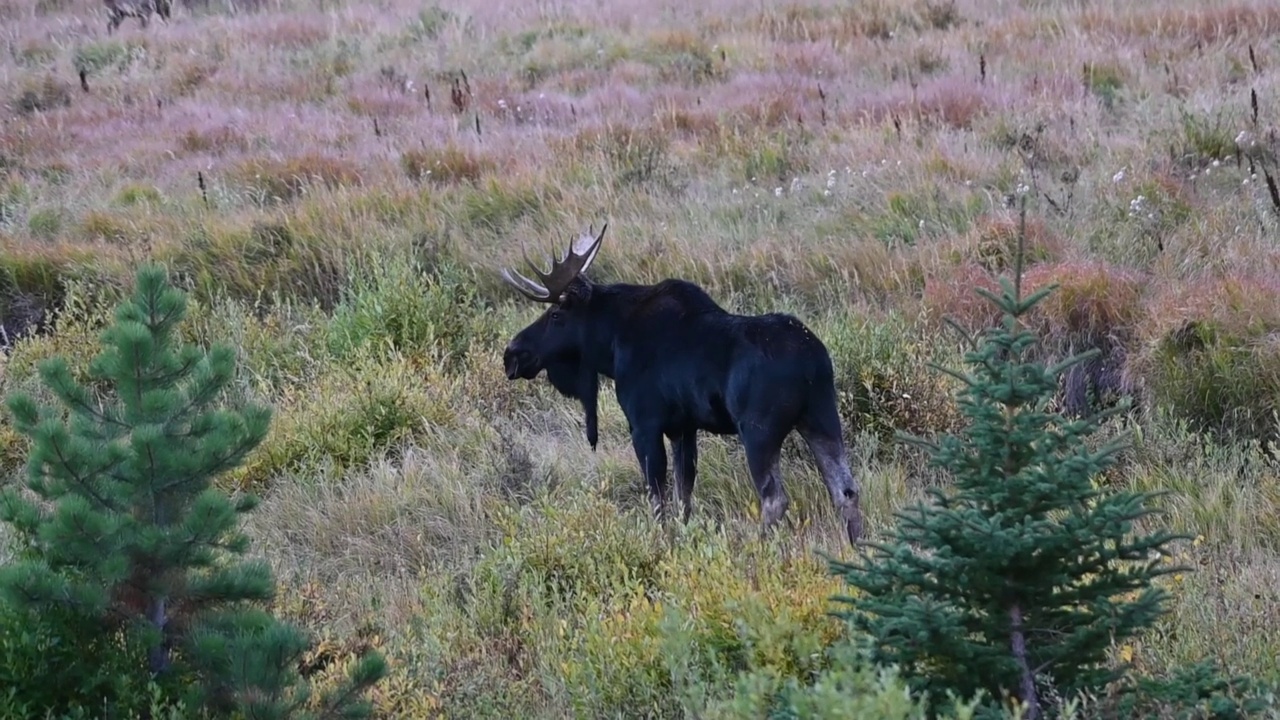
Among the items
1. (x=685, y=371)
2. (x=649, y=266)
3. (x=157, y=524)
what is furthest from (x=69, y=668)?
(x=649, y=266)

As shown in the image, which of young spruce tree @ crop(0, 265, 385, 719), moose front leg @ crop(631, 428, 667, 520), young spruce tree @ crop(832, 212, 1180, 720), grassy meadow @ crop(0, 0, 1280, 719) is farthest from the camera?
moose front leg @ crop(631, 428, 667, 520)

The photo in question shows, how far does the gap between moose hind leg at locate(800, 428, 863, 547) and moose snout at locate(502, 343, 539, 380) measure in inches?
69.2

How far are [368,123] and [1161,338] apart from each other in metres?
9.19

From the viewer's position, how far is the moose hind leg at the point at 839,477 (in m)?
6.33

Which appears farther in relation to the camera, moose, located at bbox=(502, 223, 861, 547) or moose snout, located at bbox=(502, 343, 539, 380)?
moose snout, located at bbox=(502, 343, 539, 380)

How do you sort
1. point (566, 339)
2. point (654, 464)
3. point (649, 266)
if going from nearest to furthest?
point (654, 464)
point (566, 339)
point (649, 266)

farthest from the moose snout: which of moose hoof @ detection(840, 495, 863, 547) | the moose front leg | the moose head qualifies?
moose hoof @ detection(840, 495, 863, 547)

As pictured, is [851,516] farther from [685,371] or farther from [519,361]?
[519,361]

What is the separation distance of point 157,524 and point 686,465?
306 cm

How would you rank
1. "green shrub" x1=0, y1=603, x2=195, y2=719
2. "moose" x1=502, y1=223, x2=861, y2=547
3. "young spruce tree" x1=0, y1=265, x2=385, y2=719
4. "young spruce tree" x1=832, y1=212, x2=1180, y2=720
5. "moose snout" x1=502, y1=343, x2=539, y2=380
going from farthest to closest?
1. "moose snout" x1=502, y1=343, x2=539, y2=380
2. "moose" x1=502, y1=223, x2=861, y2=547
3. "green shrub" x1=0, y1=603, x2=195, y2=719
4. "young spruce tree" x1=0, y1=265, x2=385, y2=719
5. "young spruce tree" x1=832, y1=212, x2=1180, y2=720

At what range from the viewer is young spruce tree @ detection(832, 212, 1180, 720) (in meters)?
3.82

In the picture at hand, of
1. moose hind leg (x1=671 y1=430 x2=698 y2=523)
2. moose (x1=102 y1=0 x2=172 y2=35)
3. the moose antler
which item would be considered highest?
the moose antler

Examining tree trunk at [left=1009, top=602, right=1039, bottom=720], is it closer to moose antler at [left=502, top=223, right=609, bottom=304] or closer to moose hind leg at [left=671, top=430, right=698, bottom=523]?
moose hind leg at [left=671, top=430, right=698, bottom=523]

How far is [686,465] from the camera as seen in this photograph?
23.0ft
